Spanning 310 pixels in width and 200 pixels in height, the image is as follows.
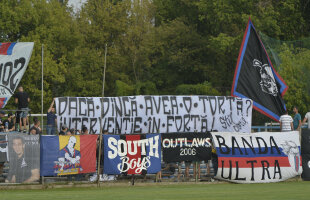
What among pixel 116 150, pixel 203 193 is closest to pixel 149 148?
pixel 116 150

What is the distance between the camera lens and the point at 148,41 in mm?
67812

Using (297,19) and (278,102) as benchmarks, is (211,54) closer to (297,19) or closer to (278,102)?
(297,19)

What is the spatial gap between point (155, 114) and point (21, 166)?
6.30 meters

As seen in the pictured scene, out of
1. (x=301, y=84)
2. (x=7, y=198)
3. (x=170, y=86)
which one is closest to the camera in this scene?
(x=7, y=198)

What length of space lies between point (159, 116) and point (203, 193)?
7.15 m

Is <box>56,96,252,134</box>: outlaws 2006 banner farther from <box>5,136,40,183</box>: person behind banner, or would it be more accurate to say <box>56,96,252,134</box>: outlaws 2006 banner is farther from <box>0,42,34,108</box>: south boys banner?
<box>5,136,40,183</box>: person behind banner

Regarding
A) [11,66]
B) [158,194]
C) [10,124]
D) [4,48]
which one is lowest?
[158,194]

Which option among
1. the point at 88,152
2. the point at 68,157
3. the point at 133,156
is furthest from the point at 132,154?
the point at 68,157

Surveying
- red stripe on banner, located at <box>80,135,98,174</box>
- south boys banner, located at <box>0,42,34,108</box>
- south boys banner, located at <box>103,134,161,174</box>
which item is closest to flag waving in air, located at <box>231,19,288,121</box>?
south boys banner, located at <box>103,134,161,174</box>

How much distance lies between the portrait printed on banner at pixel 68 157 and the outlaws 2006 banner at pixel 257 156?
4852 mm

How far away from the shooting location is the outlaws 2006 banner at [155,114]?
983 inches

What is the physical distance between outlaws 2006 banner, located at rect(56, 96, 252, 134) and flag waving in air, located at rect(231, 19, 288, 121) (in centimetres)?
133

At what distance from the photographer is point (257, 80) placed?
25.1m

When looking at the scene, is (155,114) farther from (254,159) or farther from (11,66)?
(11,66)
